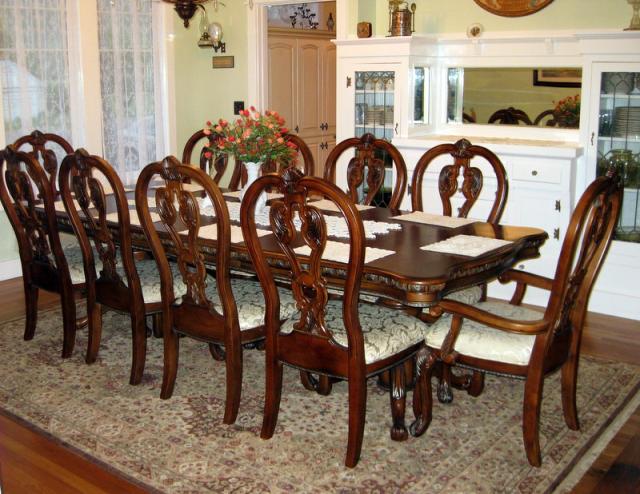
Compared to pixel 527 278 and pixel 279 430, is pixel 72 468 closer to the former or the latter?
pixel 279 430

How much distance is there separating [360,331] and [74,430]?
4.06ft

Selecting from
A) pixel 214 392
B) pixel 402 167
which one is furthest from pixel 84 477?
pixel 402 167

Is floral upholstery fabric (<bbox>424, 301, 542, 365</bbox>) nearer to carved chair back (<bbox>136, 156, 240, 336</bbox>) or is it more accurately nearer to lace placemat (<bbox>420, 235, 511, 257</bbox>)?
lace placemat (<bbox>420, 235, 511, 257</bbox>)

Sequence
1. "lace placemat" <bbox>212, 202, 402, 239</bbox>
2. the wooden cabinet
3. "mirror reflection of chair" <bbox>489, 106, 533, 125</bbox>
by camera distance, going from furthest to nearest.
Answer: the wooden cabinet
"mirror reflection of chair" <bbox>489, 106, 533, 125</bbox>
"lace placemat" <bbox>212, 202, 402, 239</bbox>

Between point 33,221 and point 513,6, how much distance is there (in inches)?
120

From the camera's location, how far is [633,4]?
4.23m

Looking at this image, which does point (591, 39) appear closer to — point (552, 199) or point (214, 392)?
point (552, 199)

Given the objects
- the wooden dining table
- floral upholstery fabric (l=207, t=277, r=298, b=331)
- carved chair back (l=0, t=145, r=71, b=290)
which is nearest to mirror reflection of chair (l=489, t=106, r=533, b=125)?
the wooden dining table

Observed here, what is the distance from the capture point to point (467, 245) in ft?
9.72

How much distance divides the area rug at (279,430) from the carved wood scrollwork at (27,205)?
1.65 feet

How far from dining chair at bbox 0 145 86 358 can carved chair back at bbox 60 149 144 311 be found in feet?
0.53

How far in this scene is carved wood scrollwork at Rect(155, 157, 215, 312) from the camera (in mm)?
2848

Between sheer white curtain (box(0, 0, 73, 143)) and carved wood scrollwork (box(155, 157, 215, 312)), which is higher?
sheer white curtain (box(0, 0, 73, 143))

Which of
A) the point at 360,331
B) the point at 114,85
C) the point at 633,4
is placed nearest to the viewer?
the point at 360,331
